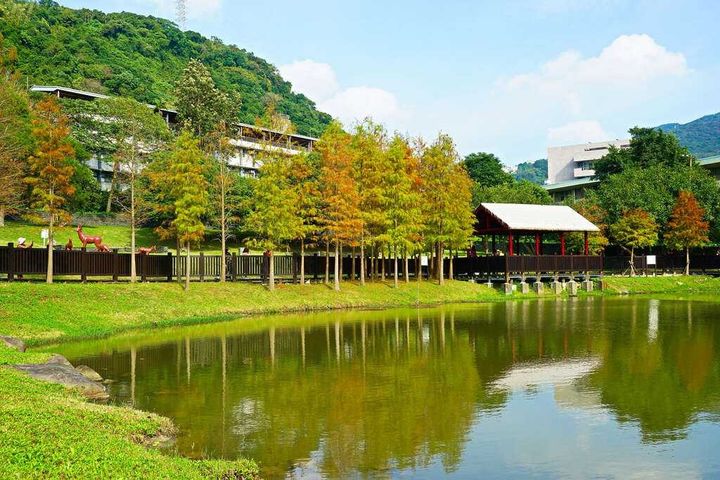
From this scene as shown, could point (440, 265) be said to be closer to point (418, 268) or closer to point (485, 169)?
point (418, 268)

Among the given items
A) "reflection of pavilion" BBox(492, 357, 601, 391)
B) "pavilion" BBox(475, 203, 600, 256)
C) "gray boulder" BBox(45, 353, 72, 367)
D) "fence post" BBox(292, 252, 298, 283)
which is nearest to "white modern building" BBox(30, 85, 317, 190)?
"fence post" BBox(292, 252, 298, 283)

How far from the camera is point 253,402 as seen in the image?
45.7ft

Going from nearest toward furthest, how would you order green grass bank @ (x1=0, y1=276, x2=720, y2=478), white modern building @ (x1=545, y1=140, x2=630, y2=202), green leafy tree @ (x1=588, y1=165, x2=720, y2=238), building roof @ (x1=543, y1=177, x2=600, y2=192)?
1. green grass bank @ (x1=0, y1=276, x2=720, y2=478)
2. green leafy tree @ (x1=588, y1=165, x2=720, y2=238)
3. building roof @ (x1=543, y1=177, x2=600, y2=192)
4. white modern building @ (x1=545, y1=140, x2=630, y2=202)

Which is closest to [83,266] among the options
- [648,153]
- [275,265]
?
[275,265]

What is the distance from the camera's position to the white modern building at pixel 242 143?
3859cm

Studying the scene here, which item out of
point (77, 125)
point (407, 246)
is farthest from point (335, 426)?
point (77, 125)

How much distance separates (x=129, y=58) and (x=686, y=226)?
92.4 meters

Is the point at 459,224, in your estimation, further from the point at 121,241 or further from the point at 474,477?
the point at 474,477

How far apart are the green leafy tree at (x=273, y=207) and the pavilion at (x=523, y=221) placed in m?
16.7

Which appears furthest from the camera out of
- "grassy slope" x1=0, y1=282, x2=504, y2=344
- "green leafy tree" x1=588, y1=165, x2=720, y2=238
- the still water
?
"green leafy tree" x1=588, y1=165, x2=720, y2=238

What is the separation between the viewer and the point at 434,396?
1438 centimetres

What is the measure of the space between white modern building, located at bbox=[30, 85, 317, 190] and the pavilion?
555 inches

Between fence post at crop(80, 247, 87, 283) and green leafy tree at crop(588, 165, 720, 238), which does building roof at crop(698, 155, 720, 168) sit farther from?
fence post at crop(80, 247, 87, 283)

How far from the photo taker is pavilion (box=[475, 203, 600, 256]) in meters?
48.0
